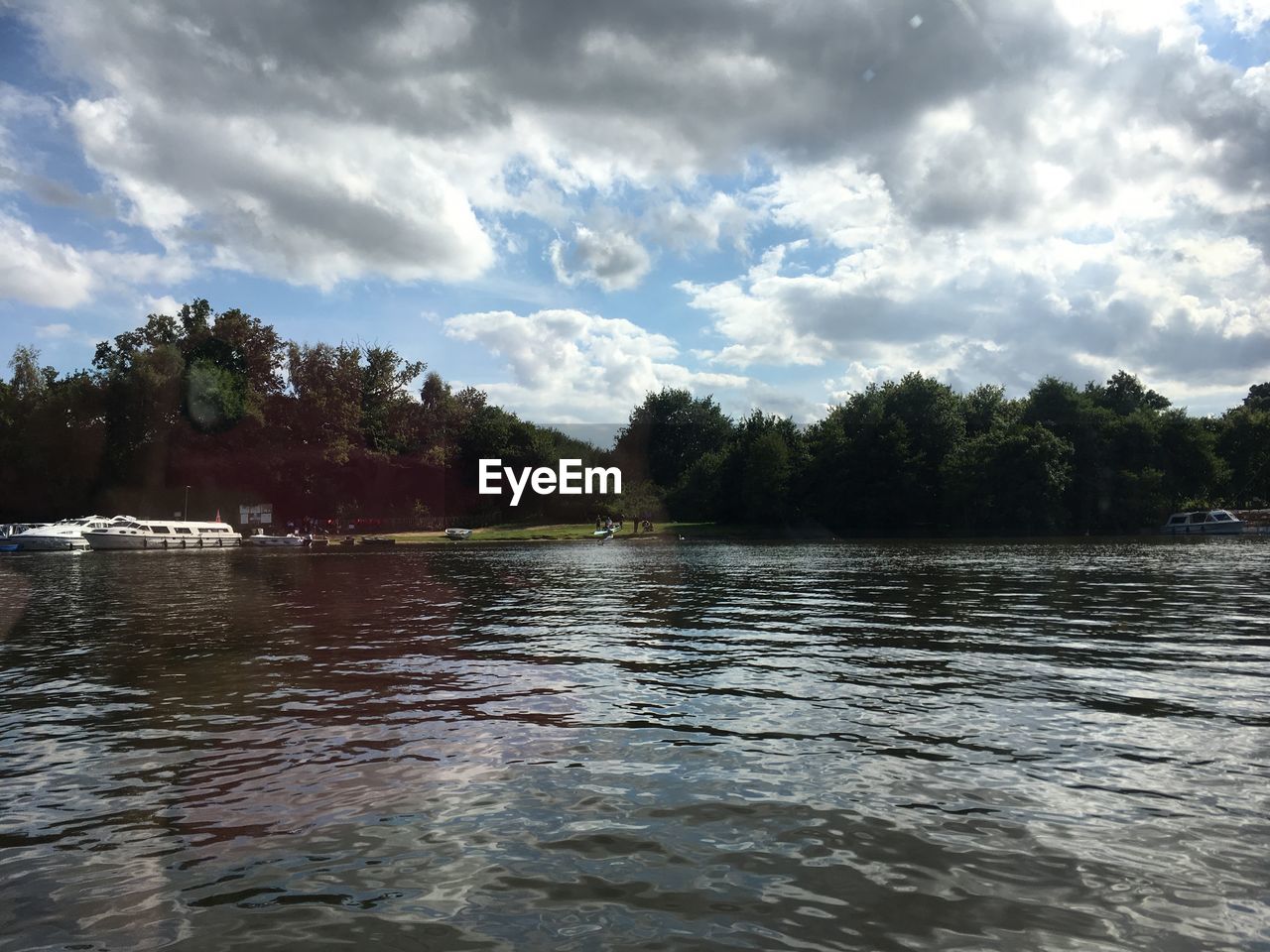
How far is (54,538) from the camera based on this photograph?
7500cm

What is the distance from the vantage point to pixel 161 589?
34.0 m

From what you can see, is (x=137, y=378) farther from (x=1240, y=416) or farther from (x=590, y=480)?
(x=1240, y=416)

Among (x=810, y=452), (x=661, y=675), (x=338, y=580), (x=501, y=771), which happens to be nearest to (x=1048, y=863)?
(x=501, y=771)

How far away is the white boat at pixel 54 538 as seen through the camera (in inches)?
2938

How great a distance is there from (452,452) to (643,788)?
4286 inches

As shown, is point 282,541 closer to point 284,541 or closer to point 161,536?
point 284,541

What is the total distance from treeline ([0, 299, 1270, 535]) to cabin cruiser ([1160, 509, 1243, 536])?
110 inches

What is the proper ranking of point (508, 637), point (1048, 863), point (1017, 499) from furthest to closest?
1. point (1017, 499)
2. point (508, 637)
3. point (1048, 863)

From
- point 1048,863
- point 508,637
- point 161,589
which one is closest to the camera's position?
point 1048,863

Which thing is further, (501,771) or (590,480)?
(590,480)

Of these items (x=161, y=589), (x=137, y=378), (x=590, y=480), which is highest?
(x=137, y=378)

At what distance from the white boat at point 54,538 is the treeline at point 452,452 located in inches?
820

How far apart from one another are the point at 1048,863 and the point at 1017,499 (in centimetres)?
8740

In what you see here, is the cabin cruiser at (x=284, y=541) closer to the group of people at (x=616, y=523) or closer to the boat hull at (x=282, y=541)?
the boat hull at (x=282, y=541)
